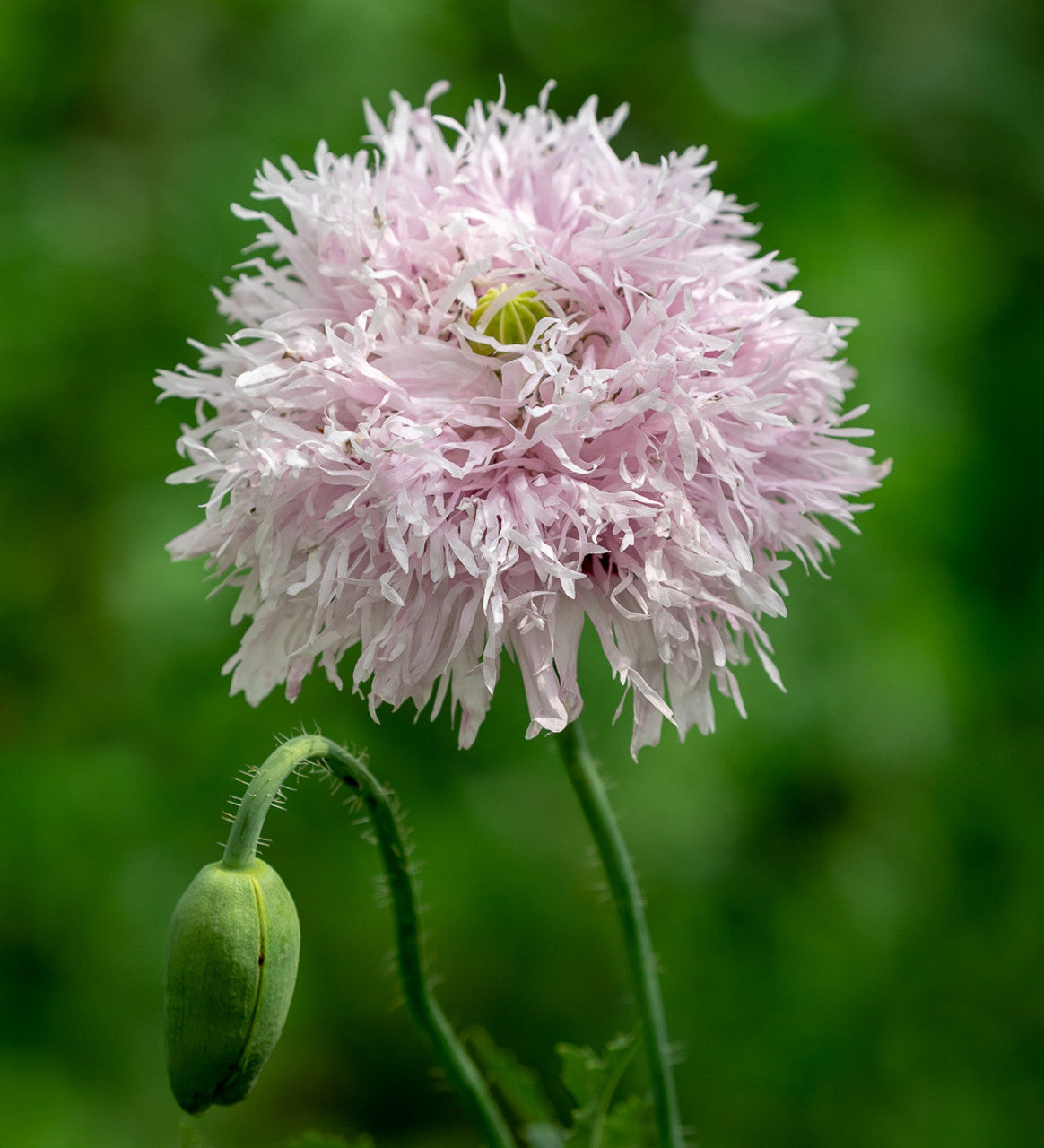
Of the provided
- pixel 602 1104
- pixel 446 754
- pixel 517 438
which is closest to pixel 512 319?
pixel 517 438

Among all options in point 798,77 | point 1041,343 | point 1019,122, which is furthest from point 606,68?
point 1041,343

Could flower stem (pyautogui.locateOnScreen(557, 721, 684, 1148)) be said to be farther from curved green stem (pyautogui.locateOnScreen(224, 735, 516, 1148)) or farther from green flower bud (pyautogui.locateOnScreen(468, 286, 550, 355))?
green flower bud (pyautogui.locateOnScreen(468, 286, 550, 355))

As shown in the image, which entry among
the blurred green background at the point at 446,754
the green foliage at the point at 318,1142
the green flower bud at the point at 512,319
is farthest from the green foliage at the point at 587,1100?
the blurred green background at the point at 446,754

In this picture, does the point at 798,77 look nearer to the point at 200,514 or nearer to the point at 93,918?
the point at 200,514

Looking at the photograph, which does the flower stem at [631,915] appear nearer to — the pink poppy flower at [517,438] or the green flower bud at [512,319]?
the pink poppy flower at [517,438]

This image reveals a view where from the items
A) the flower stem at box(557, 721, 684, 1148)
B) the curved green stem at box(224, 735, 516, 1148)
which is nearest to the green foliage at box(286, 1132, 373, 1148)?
the curved green stem at box(224, 735, 516, 1148)

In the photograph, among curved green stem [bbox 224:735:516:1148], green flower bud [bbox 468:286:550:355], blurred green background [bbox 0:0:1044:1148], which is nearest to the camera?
curved green stem [bbox 224:735:516:1148]
